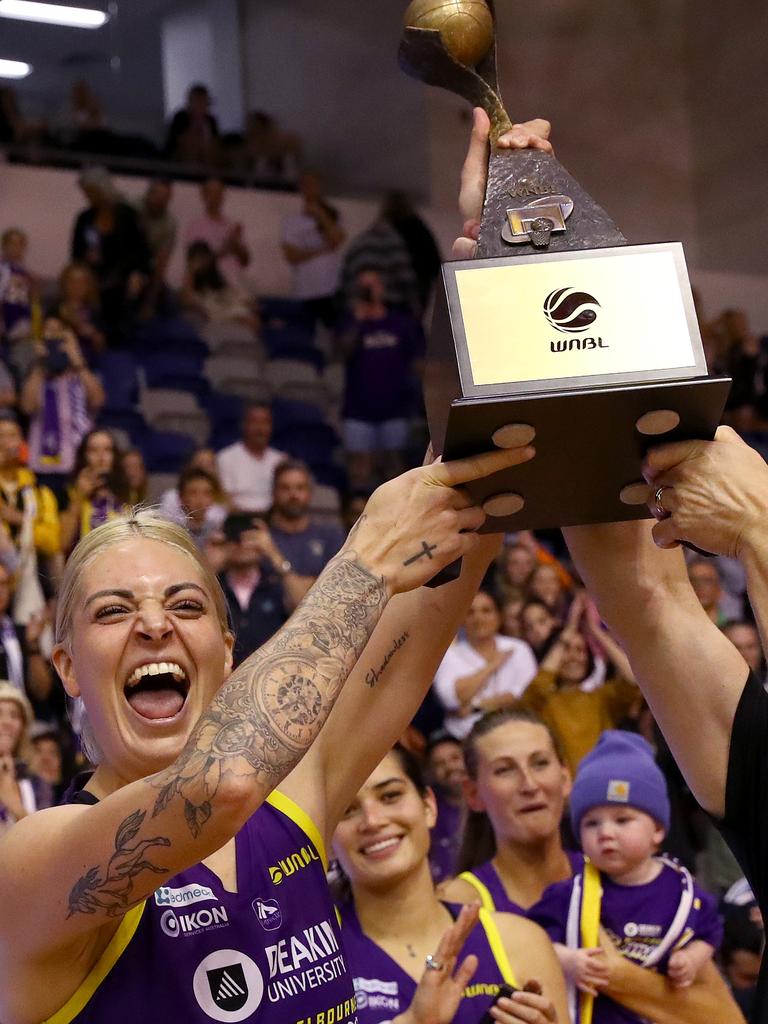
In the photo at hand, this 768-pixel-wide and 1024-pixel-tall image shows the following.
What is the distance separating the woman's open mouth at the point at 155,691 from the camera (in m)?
2.20

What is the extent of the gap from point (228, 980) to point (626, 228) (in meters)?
10.7

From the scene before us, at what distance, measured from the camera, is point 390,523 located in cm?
211

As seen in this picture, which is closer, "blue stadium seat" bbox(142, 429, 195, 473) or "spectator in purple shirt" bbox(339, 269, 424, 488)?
"blue stadium seat" bbox(142, 429, 195, 473)

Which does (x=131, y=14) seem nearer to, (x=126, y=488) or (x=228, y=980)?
(x=126, y=488)

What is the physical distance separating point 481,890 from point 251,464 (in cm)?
488

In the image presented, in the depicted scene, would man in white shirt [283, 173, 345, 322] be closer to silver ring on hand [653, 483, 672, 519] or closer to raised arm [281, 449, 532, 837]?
raised arm [281, 449, 532, 837]

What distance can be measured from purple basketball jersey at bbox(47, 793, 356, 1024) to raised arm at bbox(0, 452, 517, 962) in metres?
0.11

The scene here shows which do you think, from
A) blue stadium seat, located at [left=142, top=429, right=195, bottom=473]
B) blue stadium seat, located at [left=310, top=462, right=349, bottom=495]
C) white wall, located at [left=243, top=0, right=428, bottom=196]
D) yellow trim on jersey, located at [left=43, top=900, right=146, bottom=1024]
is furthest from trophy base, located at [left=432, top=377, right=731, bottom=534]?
white wall, located at [left=243, top=0, right=428, bottom=196]

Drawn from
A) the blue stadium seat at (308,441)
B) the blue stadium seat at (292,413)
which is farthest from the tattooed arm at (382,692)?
the blue stadium seat at (292,413)

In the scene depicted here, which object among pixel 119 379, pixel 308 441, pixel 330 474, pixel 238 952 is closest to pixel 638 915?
pixel 238 952

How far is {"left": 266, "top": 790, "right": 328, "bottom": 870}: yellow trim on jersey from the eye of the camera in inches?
87.4

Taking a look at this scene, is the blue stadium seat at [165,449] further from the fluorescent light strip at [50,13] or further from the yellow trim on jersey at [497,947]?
the yellow trim on jersey at [497,947]

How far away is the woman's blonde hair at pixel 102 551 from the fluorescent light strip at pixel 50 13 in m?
9.06

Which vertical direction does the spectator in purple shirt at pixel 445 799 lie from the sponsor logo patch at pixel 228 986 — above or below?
above
